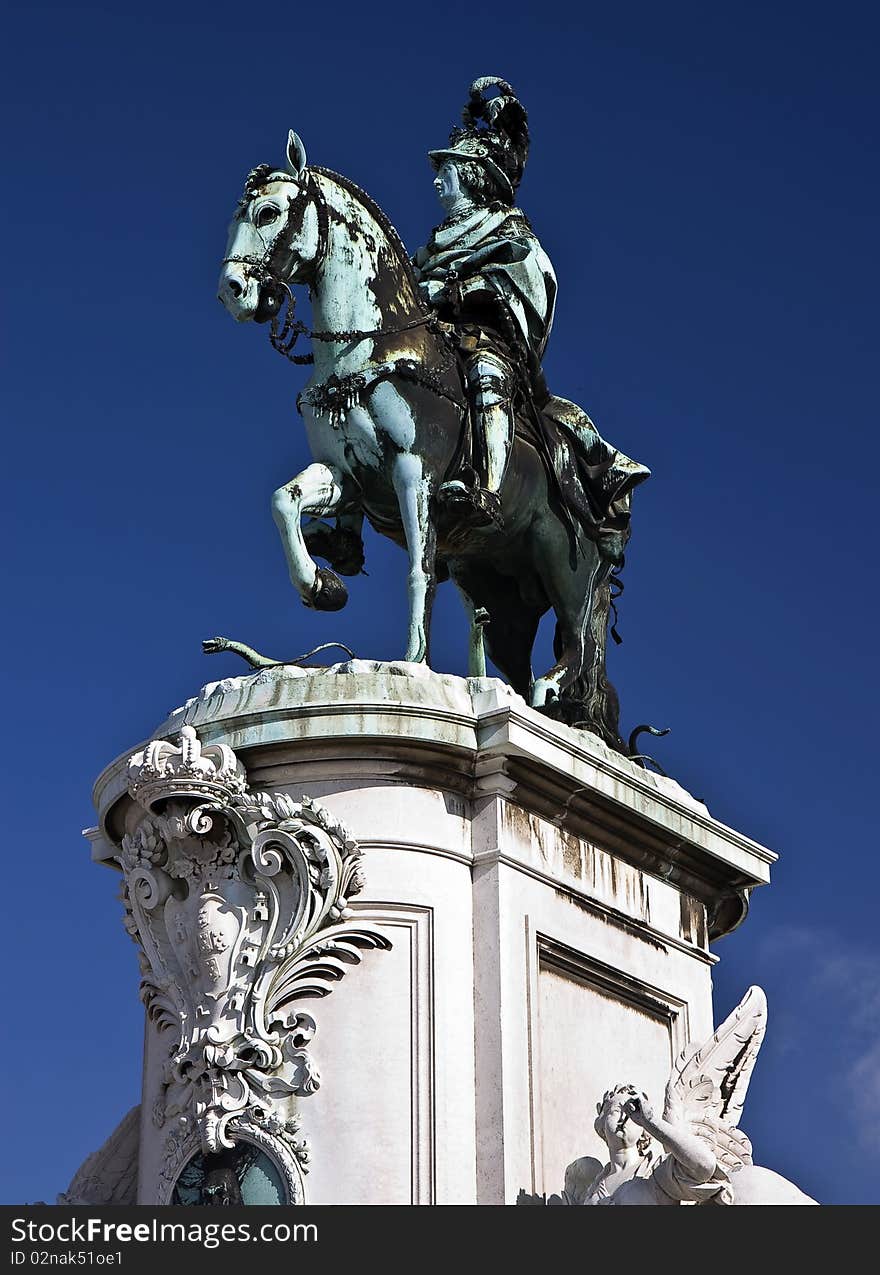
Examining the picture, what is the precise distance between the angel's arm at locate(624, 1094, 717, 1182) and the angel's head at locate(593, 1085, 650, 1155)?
0.36 m

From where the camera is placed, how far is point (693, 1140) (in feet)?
35.0

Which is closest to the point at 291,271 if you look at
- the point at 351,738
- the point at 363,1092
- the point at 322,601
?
the point at 322,601

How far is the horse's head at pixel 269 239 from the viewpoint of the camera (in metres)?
13.1

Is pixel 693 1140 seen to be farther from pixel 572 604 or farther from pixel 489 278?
pixel 489 278

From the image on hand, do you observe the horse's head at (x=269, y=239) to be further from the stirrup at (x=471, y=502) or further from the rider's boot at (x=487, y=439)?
the stirrup at (x=471, y=502)

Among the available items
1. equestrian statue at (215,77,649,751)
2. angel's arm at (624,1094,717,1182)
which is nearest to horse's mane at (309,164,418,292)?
equestrian statue at (215,77,649,751)

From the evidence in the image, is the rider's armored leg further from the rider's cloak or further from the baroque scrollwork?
the baroque scrollwork

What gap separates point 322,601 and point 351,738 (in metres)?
1.38

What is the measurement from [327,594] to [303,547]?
12.4 inches

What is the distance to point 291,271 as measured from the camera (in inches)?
523

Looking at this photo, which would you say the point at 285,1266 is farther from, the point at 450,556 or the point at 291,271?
the point at 291,271

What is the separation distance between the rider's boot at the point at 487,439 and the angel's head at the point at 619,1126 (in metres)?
3.78

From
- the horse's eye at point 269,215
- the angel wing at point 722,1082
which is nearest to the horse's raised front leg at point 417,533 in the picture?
the horse's eye at point 269,215

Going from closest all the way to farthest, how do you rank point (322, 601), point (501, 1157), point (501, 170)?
point (501, 1157) < point (322, 601) < point (501, 170)
